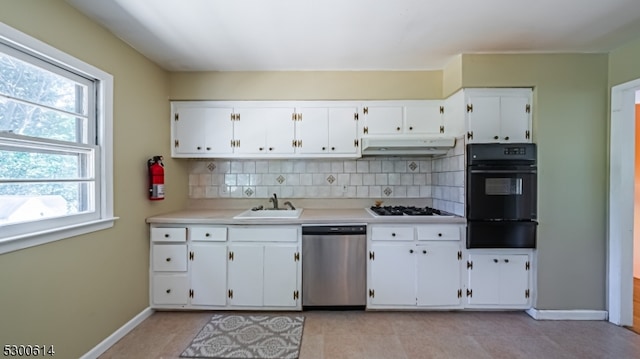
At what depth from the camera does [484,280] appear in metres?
2.73

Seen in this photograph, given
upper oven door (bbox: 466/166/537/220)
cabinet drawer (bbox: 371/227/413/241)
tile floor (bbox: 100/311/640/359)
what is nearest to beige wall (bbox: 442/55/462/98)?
upper oven door (bbox: 466/166/537/220)

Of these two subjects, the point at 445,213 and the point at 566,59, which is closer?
the point at 566,59

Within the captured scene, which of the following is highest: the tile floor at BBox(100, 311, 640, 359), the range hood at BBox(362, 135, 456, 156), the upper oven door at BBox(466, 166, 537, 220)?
the range hood at BBox(362, 135, 456, 156)

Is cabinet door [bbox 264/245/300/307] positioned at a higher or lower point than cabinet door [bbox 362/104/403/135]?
lower

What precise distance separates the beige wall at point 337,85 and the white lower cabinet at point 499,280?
1.64 m

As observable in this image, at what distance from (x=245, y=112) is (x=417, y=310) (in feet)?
8.39

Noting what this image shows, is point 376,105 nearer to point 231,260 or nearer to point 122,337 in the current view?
point 231,260

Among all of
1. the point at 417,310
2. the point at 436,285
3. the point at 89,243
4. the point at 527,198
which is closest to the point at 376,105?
the point at 527,198

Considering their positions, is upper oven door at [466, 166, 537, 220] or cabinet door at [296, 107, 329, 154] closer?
upper oven door at [466, 166, 537, 220]

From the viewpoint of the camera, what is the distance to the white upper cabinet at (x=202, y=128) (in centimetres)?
311

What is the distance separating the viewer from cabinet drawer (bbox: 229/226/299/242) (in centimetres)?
275

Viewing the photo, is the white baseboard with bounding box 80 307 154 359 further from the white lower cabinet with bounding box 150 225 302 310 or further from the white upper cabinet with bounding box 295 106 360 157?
the white upper cabinet with bounding box 295 106 360 157

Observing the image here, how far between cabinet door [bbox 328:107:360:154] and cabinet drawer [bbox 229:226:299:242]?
94 cm

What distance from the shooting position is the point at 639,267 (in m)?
3.70
